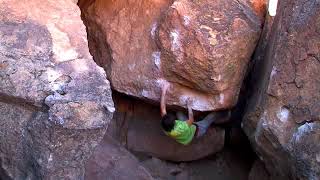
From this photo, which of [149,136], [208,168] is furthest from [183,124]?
[208,168]

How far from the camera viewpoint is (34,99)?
2854mm

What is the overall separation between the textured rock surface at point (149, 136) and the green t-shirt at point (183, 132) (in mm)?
353

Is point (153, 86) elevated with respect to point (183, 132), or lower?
elevated

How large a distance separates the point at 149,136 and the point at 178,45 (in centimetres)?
103

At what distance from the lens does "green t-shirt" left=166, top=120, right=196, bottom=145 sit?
13.8 ft

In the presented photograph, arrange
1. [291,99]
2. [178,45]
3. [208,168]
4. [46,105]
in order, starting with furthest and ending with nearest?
1. [208,168]
2. [178,45]
3. [291,99]
4. [46,105]

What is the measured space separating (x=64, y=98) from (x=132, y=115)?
196 cm

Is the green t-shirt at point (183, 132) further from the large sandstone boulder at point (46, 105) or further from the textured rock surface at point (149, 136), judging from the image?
the large sandstone boulder at point (46, 105)

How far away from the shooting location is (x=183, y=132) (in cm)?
424

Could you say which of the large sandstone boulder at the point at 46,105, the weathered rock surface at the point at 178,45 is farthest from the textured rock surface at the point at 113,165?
the large sandstone boulder at the point at 46,105

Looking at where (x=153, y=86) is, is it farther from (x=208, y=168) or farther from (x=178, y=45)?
(x=208, y=168)

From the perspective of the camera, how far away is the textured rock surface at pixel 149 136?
4.72 m

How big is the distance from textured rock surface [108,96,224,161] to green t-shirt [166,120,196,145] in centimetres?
35

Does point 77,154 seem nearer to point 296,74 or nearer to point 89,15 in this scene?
point 296,74
